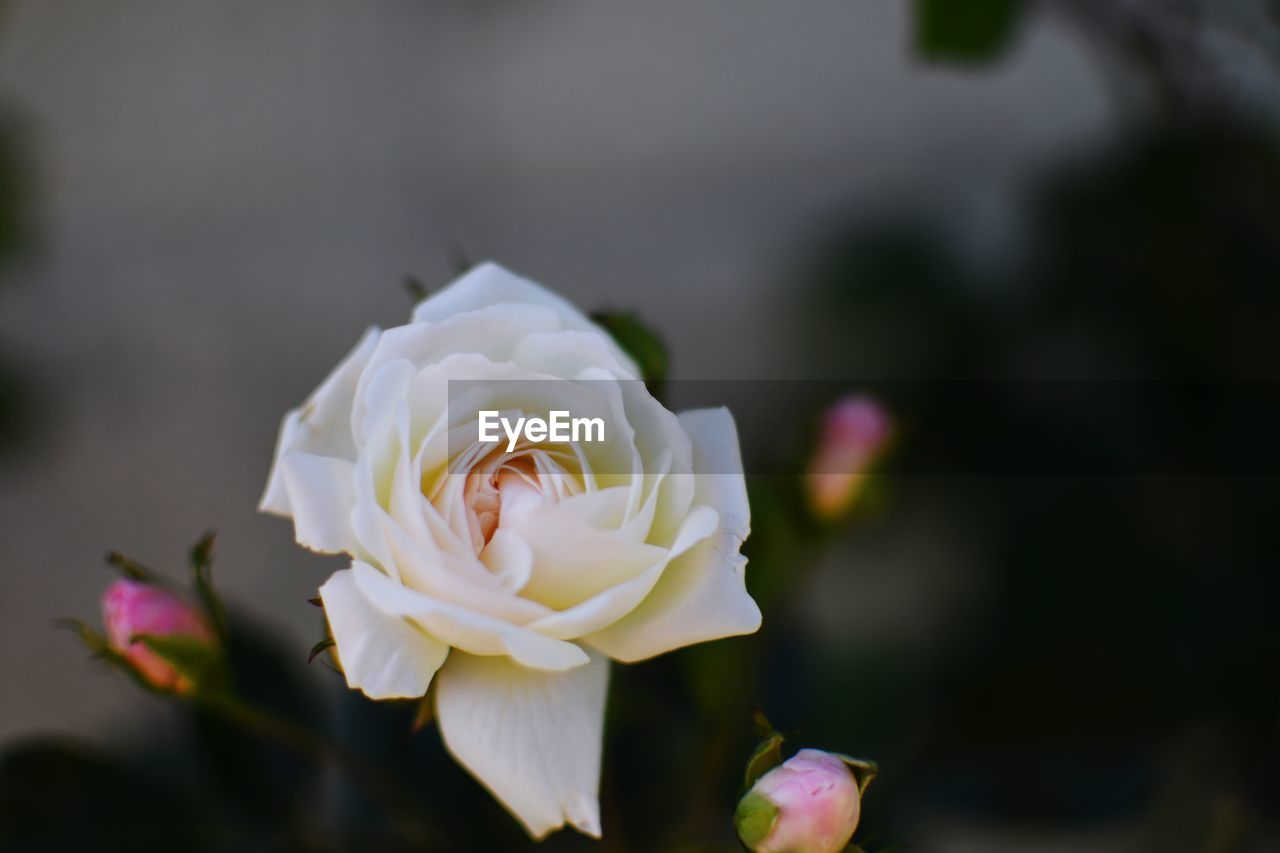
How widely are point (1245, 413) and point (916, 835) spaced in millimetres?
317

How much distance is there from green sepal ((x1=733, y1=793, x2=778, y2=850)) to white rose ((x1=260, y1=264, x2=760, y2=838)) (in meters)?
0.04

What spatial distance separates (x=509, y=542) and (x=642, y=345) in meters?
0.08

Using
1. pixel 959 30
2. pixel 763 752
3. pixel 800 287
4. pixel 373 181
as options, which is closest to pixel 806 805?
pixel 763 752

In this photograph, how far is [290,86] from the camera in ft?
2.81

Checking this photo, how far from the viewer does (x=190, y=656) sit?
314mm

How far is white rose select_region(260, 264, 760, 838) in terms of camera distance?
237 millimetres

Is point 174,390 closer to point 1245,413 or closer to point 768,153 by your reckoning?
point 768,153

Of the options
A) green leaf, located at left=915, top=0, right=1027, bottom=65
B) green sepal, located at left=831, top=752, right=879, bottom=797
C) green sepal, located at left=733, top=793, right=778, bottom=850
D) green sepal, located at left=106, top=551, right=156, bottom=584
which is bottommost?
green sepal, located at left=733, top=793, right=778, bottom=850

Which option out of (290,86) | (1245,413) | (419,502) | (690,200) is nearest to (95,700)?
(290,86)

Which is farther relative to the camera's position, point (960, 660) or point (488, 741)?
point (960, 660)

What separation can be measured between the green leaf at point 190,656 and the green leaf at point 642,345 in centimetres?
15

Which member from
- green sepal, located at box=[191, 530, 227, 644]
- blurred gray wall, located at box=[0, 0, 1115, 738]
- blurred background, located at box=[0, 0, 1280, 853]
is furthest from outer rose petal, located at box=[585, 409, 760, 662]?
blurred gray wall, located at box=[0, 0, 1115, 738]

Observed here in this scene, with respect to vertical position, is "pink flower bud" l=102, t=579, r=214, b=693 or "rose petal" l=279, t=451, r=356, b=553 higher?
"rose petal" l=279, t=451, r=356, b=553

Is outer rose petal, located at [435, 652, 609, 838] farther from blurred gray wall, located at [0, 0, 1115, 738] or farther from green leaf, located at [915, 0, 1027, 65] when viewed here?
blurred gray wall, located at [0, 0, 1115, 738]
